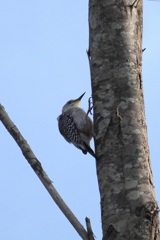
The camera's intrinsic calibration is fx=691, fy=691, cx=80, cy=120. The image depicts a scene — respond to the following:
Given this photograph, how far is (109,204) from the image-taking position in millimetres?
4062

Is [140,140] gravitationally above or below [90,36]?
below

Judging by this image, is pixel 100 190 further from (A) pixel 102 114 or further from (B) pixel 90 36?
(B) pixel 90 36

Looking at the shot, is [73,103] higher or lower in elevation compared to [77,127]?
higher

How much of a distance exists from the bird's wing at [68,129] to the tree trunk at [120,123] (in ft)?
9.02

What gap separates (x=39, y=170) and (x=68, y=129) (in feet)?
11.9

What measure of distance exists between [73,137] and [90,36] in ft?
9.48

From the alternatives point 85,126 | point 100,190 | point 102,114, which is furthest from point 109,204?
point 85,126

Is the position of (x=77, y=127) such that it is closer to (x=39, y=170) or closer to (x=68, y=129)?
(x=68, y=129)

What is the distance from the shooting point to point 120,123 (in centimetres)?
437

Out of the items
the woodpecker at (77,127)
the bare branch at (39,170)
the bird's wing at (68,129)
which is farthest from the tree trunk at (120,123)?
the bird's wing at (68,129)

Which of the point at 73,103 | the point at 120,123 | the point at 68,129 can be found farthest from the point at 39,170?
the point at 73,103

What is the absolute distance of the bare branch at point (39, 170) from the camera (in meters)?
3.99

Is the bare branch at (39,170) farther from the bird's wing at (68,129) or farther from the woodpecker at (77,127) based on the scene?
the bird's wing at (68,129)

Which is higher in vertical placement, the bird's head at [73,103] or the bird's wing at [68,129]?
the bird's head at [73,103]
